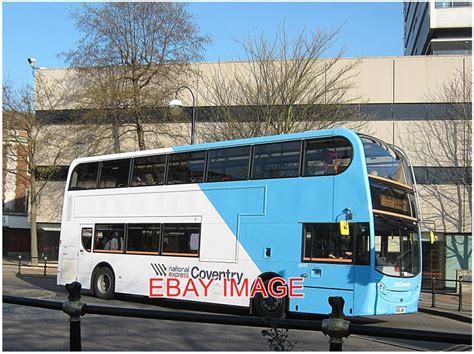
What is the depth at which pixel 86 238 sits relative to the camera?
1777 cm

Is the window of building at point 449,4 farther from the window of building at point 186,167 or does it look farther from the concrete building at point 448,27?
the window of building at point 186,167

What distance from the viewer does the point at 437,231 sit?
29.8 m

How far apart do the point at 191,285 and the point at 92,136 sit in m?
19.8

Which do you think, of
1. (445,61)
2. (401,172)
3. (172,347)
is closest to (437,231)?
(445,61)

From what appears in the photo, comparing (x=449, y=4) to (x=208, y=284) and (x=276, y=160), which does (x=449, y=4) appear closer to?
(x=276, y=160)

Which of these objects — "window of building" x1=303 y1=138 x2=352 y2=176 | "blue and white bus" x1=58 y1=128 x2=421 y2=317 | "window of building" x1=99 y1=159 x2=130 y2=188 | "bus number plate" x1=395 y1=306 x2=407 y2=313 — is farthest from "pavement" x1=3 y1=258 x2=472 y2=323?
"window of building" x1=99 y1=159 x2=130 y2=188

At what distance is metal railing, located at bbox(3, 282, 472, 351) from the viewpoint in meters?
3.74

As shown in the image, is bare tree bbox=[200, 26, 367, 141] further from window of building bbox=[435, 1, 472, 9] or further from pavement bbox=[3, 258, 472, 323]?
window of building bbox=[435, 1, 472, 9]

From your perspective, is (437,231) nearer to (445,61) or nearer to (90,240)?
(445,61)

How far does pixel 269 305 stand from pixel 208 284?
1.88m

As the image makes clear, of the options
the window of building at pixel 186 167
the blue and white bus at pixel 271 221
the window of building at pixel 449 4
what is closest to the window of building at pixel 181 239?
the blue and white bus at pixel 271 221

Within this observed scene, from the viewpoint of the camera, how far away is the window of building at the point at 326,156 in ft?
41.2

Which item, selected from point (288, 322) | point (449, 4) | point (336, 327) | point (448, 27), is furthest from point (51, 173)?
point (449, 4)

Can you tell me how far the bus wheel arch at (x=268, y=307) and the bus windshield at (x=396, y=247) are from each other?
239 cm
